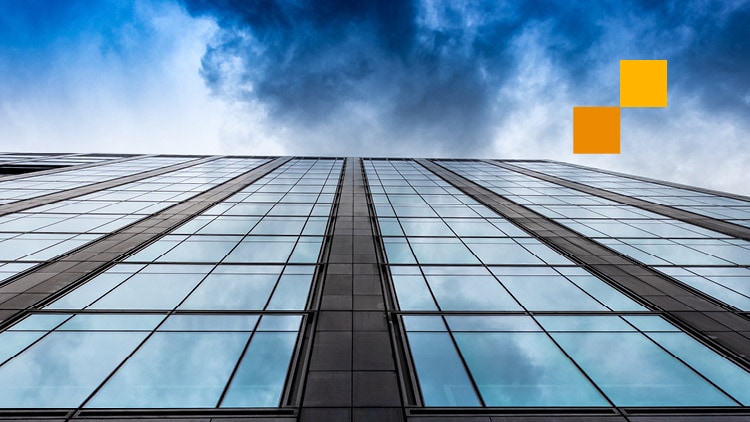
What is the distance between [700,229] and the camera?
17.6 metres

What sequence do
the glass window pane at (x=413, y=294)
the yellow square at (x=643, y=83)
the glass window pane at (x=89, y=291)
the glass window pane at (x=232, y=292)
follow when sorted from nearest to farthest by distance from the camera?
the glass window pane at (x=89, y=291), the glass window pane at (x=232, y=292), the glass window pane at (x=413, y=294), the yellow square at (x=643, y=83)

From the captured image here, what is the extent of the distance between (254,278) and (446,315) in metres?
7.18

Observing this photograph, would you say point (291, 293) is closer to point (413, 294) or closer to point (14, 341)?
point (413, 294)

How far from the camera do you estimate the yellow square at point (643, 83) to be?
16578 mm

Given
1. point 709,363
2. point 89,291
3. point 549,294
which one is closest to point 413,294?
point 549,294

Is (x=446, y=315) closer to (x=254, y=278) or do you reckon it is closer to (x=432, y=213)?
(x=254, y=278)

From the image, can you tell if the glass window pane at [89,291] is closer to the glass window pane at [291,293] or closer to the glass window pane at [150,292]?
the glass window pane at [150,292]

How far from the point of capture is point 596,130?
22891 mm

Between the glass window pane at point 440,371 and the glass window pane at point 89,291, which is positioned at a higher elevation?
the glass window pane at point 89,291

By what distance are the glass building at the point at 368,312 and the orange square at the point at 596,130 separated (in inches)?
169

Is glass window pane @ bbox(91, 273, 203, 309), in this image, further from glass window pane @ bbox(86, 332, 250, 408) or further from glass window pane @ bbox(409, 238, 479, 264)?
glass window pane @ bbox(409, 238, 479, 264)

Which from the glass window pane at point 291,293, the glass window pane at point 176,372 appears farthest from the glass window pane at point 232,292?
the glass window pane at point 176,372

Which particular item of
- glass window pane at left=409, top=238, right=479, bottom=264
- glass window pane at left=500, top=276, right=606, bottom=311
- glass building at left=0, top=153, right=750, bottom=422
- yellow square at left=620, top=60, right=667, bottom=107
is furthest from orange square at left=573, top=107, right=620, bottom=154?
glass window pane at left=500, top=276, right=606, bottom=311

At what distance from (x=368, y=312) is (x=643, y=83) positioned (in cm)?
2081
